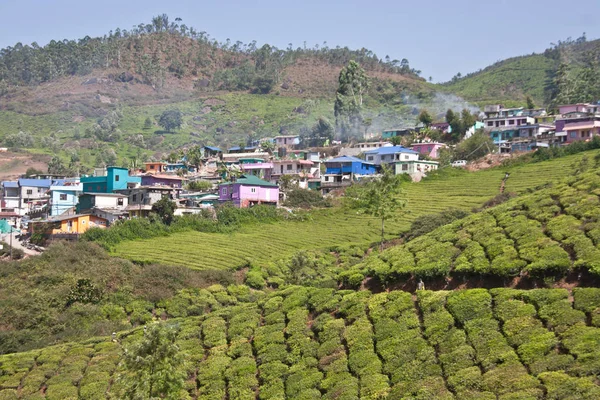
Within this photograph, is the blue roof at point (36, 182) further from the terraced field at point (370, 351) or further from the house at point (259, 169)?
the terraced field at point (370, 351)

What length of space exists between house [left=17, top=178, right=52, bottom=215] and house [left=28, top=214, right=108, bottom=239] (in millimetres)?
15482

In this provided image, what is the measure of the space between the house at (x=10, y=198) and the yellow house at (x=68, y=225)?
15626mm

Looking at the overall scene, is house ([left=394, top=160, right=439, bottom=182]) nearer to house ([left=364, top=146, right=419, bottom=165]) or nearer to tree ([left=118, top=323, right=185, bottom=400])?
house ([left=364, top=146, right=419, bottom=165])

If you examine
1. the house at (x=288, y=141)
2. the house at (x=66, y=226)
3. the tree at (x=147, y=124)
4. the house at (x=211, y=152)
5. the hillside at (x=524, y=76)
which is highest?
the hillside at (x=524, y=76)

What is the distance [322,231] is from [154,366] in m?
37.6

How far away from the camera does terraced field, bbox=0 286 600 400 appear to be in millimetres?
22391

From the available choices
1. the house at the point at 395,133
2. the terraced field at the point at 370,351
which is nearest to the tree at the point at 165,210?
the terraced field at the point at 370,351

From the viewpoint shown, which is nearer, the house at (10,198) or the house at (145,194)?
the house at (145,194)

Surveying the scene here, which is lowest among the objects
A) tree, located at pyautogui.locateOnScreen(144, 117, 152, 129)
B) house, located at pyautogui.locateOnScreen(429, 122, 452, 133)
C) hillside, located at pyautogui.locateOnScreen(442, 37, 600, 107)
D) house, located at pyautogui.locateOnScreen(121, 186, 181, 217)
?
house, located at pyautogui.locateOnScreen(121, 186, 181, 217)

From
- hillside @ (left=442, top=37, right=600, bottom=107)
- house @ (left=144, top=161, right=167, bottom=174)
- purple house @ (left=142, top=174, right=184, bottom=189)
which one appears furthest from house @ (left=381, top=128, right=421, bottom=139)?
A: purple house @ (left=142, top=174, right=184, bottom=189)

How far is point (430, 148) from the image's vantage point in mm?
89625

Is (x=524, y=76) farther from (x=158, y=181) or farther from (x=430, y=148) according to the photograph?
(x=158, y=181)

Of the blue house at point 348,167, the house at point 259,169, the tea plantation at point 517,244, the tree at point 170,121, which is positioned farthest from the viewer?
the tree at point 170,121

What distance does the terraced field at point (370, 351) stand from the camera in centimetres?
2239
